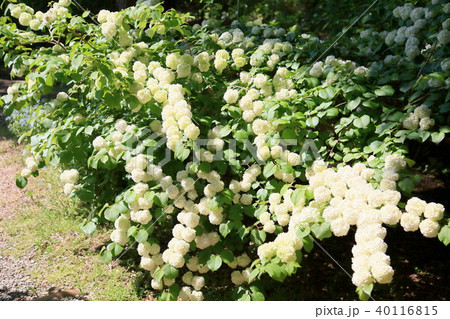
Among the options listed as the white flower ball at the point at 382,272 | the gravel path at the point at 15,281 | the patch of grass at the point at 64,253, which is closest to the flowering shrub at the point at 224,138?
the white flower ball at the point at 382,272

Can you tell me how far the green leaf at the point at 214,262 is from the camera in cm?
243

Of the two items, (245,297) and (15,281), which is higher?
(245,297)

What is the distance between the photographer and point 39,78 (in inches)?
99.2

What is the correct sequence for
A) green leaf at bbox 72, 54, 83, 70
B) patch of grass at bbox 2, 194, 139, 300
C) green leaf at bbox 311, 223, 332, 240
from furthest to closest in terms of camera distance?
patch of grass at bbox 2, 194, 139, 300 < green leaf at bbox 72, 54, 83, 70 < green leaf at bbox 311, 223, 332, 240

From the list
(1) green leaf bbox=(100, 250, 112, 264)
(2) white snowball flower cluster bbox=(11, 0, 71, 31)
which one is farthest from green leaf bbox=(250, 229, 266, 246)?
(2) white snowball flower cluster bbox=(11, 0, 71, 31)

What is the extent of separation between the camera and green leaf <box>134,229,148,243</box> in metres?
2.49

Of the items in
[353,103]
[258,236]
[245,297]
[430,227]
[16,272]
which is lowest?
[16,272]

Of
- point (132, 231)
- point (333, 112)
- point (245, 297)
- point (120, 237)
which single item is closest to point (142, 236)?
point (132, 231)

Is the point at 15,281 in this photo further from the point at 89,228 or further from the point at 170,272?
the point at 170,272

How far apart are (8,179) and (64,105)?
2.65m

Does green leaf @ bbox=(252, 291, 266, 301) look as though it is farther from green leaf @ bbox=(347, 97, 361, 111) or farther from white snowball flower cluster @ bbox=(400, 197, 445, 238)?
green leaf @ bbox=(347, 97, 361, 111)

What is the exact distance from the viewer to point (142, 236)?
2502mm

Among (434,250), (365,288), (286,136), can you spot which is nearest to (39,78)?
(286,136)

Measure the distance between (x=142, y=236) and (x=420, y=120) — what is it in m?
1.62
